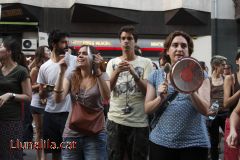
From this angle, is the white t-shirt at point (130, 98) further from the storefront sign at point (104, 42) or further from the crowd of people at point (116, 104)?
the storefront sign at point (104, 42)

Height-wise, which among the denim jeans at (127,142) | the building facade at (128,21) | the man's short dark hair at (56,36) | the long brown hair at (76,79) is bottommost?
the denim jeans at (127,142)

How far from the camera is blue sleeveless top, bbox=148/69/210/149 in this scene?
3729 mm

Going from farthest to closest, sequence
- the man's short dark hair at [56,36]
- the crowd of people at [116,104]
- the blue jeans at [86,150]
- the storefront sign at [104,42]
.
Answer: the storefront sign at [104,42]
the man's short dark hair at [56,36]
the blue jeans at [86,150]
the crowd of people at [116,104]

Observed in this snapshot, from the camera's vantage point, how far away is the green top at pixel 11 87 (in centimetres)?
516

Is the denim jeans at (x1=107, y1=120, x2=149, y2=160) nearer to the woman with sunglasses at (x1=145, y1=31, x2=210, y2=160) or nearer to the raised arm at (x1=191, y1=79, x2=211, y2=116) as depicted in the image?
the woman with sunglasses at (x1=145, y1=31, x2=210, y2=160)

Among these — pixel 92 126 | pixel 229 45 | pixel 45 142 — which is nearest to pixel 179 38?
pixel 92 126

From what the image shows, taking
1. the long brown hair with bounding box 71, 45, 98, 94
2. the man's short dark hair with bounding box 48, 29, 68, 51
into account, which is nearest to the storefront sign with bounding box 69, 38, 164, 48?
the man's short dark hair with bounding box 48, 29, 68, 51

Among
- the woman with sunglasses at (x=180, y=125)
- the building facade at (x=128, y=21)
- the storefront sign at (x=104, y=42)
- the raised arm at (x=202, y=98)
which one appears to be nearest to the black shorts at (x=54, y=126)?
the woman with sunglasses at (x=180, y=125)

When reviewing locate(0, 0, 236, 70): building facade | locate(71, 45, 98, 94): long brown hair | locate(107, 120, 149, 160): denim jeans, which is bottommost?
locate(107, 120, 149, 160): denim jeans

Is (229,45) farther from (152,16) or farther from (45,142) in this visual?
(45,142)

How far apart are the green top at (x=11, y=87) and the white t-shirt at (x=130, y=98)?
3.51ft

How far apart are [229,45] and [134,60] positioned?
562 inches

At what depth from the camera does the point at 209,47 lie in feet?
61.9

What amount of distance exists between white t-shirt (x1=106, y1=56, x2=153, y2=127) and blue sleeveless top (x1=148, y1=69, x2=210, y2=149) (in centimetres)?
136
